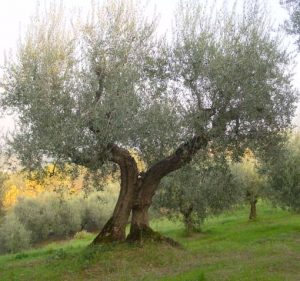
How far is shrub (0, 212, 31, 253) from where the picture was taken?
50.8 m

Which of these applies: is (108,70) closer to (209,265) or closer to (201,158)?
(201,158)

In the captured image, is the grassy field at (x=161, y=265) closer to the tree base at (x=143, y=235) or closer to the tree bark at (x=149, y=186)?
the tree base at (x=143, y=235)

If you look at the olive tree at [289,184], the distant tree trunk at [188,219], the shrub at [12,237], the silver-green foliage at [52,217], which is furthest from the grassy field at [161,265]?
the silver-green foliage at [52,217]

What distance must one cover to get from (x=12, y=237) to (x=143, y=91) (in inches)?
1561

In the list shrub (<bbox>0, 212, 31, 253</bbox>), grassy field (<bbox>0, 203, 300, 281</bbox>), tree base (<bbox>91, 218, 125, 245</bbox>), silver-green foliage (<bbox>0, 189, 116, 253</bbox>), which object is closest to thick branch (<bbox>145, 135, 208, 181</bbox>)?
tree base (<bbox>91, 218, 125, 245</bbox>)

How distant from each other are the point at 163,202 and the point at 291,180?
9846 millimetres

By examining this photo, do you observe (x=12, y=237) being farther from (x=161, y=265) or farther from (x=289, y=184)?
(x=161, y=265)

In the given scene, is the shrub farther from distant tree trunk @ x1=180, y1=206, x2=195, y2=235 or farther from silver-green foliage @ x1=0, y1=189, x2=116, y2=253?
distant tree trunk @ x1=180, y1=206, x2=195, y2=235

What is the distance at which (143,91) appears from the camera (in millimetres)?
16281

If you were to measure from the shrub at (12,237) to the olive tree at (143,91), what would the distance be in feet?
123

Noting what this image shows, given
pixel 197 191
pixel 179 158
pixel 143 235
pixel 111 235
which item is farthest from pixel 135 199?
pixel 197 191

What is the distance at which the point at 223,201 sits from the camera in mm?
34250

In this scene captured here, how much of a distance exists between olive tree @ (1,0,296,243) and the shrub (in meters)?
37.4

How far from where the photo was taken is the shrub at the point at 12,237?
50781 mm
